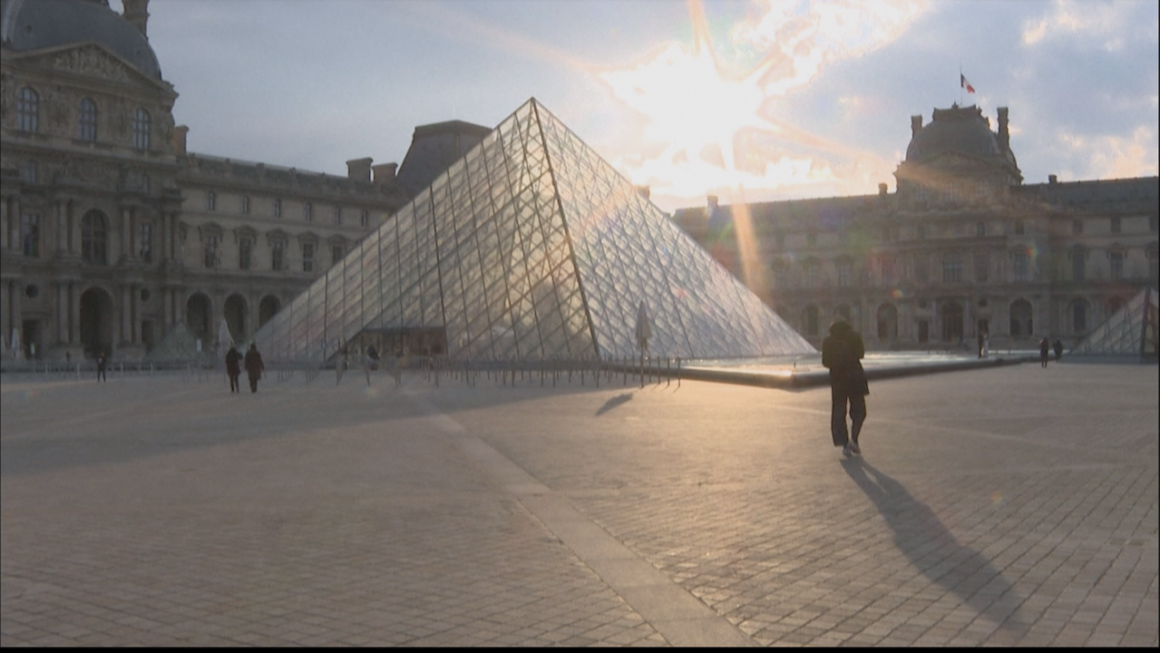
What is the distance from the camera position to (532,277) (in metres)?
28.3

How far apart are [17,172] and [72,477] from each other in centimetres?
4760

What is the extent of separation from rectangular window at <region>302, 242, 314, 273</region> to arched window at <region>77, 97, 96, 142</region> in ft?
49.8

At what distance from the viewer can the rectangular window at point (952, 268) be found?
252 feet

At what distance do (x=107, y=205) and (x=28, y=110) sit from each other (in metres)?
5.83

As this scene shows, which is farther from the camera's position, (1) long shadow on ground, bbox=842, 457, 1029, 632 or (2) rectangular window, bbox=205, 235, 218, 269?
(2) rectangular window, bbox=205, 235, 218, 269

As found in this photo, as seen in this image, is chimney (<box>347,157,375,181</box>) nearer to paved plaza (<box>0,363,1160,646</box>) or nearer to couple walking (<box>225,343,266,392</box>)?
couple walking (<box>225,343,266,392</box>)

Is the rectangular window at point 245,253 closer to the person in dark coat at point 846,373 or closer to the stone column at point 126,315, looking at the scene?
the stone column at point 126,315

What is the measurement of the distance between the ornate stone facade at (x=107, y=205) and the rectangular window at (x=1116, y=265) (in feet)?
158

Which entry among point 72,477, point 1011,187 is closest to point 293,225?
point 1011,187

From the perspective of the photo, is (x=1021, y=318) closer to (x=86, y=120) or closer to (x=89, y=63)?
(x=86, y=120)

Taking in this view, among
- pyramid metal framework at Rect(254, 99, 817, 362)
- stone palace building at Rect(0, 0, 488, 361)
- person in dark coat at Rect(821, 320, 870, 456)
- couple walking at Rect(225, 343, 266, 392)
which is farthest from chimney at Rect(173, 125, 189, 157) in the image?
person in dark coat at Rect(821, 320, 870, 456)

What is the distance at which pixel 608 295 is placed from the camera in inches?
1075

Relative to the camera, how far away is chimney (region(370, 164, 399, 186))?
74.9 m

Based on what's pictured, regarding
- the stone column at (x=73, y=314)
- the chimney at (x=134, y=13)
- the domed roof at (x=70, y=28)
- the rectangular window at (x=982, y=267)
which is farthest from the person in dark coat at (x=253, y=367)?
the rectangular window at (x=982, y=267)
